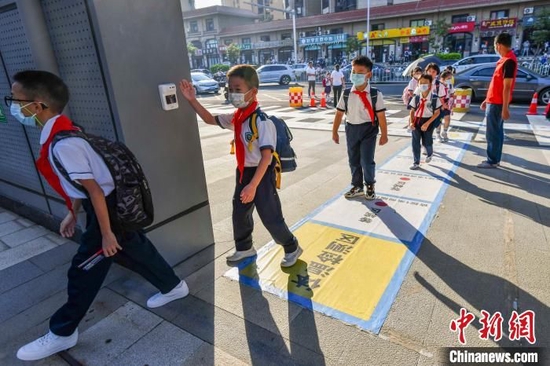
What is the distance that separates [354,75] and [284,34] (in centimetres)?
4538

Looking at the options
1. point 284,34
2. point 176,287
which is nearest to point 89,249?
point 176,287

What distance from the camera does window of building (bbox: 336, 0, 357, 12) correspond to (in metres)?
45.6

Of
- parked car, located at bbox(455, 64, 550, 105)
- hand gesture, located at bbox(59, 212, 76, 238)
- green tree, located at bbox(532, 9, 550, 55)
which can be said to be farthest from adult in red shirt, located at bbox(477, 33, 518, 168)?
green tree, located at bbox(532, 9, 550, 55)

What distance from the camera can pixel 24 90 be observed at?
201cm

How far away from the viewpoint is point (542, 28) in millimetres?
28875

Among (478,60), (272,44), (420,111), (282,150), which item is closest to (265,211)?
(282,150)

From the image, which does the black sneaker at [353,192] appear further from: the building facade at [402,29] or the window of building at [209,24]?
the window of building at [209,24]

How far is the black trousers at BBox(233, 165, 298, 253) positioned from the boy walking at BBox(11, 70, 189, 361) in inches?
32.3

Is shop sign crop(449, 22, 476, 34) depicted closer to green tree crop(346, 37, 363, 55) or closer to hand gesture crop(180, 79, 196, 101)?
green tree crop(346, 37, 363, 55)

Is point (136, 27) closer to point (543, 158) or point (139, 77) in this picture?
point (139, 77)

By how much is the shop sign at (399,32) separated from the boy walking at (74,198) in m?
38.1

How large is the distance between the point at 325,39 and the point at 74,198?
4231 cm

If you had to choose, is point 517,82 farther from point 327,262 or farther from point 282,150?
point 282,150

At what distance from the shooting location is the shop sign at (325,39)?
1540 inches
